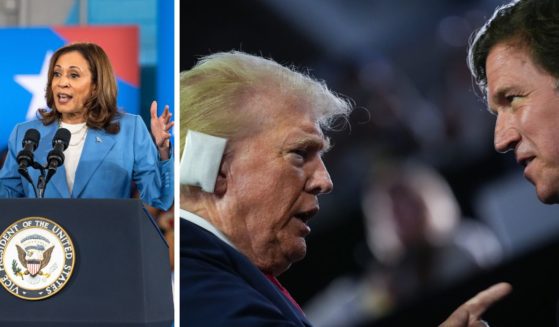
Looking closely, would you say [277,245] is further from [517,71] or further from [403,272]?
[517,71]

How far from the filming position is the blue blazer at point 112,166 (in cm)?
450

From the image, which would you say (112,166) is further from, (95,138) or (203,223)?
(203,223)

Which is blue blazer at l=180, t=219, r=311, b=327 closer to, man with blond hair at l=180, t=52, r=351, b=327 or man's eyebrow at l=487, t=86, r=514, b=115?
man with blond hair at l=180, t=52, r=351, b=327

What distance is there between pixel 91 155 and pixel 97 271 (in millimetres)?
1751

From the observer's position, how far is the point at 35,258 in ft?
9.71

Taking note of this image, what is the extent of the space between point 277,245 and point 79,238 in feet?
3.99

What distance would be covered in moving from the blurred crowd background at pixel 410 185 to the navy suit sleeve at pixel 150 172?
821 mm

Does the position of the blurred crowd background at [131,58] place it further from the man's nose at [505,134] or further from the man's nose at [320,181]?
the man's nose at [505,134]

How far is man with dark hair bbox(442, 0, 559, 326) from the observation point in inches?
151

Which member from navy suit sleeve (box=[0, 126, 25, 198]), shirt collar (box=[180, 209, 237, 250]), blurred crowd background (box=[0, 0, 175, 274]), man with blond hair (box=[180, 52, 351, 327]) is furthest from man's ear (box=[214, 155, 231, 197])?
navy suit sleeve (box=[0, 126, 25, 198])

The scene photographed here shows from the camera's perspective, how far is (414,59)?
4.01 meters

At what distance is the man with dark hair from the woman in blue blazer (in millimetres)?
1625

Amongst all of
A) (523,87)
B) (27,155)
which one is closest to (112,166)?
(27,155)

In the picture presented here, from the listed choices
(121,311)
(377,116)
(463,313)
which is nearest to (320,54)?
(377,116)
